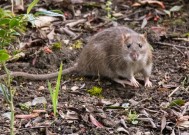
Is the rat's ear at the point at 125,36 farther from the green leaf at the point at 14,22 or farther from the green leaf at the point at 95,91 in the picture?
the green leaf at the point at 14,22

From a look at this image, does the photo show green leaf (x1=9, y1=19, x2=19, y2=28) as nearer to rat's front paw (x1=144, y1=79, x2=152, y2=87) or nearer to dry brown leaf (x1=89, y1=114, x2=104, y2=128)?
dry brown leaf (x1=89, y1=114, x2=104, y2=128)

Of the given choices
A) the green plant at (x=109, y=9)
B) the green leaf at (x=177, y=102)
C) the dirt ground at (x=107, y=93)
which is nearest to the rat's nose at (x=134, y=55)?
the dirt ground at (x=107, y=93)

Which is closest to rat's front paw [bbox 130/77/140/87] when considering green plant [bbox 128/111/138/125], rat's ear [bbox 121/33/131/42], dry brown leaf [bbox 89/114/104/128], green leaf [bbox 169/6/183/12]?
rat's ear [bbox 121/33/131/42]

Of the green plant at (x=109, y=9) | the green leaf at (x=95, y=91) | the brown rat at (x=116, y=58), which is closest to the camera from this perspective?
the green leaf at (x=95, y=91)

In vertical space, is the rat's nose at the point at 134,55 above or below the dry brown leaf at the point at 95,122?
above

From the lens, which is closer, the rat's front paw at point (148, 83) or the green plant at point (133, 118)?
the green plant at point (133, 118)

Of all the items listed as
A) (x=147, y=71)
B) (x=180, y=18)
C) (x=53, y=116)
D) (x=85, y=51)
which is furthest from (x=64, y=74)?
(x=180, y=18)
